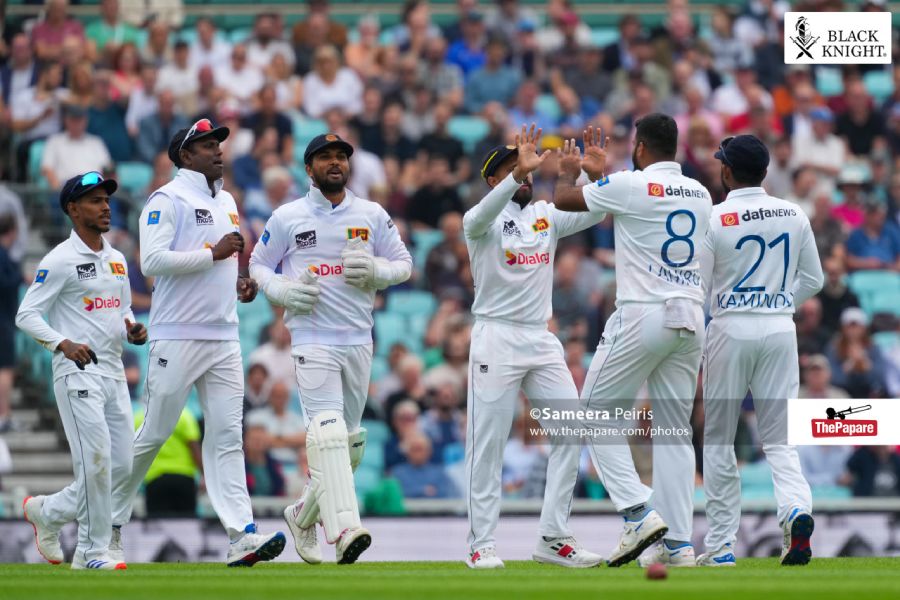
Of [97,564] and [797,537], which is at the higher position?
[797,537]

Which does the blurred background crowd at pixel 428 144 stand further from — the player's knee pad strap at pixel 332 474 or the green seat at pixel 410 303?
the player's knee pad strap at pixel 332 474

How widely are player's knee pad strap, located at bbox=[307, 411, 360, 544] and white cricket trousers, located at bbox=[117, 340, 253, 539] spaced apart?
58 cm

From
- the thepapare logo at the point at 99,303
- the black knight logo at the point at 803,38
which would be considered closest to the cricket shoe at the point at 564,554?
the thepapare logo at the point at 99,303

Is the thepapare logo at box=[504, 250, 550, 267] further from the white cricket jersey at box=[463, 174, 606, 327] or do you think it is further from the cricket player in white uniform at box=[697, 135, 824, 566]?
the cricket player in white uniform at box=[697, 135, 824, 566]

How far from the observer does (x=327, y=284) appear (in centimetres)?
1149

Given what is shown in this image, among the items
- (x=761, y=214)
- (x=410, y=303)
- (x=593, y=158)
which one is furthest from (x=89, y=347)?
(x=410, y=303)

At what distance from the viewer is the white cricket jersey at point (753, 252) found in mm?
11203

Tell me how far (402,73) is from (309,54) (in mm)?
1458

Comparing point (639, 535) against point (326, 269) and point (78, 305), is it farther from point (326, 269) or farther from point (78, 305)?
point (78, 305)

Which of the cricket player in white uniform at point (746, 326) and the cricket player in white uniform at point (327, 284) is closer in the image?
the cricket player in white uniform at point (746, 326)

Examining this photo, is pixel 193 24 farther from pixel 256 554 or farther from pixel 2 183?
pixel 256 554

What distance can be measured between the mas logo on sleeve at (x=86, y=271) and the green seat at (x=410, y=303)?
26.0ft

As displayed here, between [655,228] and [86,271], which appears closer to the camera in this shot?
[655,228]

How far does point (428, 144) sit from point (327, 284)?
9.06 metres
